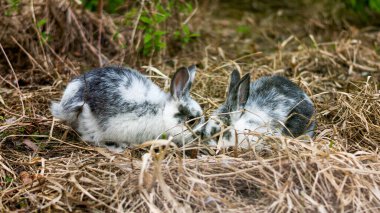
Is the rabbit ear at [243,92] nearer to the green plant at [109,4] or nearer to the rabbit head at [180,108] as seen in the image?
the rabbit head at [180,108]

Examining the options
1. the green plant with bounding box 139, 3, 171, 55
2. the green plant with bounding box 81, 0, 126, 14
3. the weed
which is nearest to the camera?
the weed

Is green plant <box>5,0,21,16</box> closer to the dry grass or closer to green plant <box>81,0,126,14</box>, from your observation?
the dry grass

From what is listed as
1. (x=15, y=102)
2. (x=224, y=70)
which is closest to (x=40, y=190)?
(x=15, y=102)

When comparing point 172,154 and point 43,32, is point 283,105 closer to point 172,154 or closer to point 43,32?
point 172,154

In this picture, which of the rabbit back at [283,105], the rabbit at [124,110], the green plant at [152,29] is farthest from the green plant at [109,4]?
the rabbit back at [283,105]

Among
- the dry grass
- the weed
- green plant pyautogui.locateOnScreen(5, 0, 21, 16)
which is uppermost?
green plant pyautogui.locateOnScreen(5, 0, 21, 16)

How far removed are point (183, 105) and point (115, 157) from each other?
760 mm

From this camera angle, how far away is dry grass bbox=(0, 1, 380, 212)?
12.0 ft

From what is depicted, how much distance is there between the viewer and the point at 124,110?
15.1 ft

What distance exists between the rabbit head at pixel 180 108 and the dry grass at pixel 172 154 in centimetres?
24

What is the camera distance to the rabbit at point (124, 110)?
181 inches

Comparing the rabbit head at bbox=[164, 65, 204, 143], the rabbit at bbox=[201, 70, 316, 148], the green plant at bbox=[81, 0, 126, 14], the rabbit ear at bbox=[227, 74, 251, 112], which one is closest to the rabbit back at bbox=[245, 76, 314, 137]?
the rabbit at bbox=[201, 70, 316, 148]

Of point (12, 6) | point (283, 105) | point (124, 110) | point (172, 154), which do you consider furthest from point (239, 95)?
point (12, 6)

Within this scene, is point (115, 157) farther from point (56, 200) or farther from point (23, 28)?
point (23, 28)
